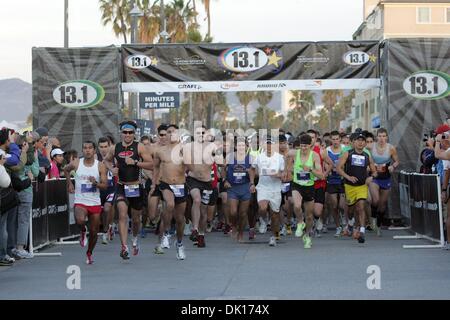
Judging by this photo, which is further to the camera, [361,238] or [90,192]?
[361,238]

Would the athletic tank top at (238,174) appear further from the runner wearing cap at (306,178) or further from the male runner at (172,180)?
the male runner at (172,180)

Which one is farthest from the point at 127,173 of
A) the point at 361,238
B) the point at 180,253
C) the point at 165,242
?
the point at 361,238

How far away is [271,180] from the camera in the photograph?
723 inches

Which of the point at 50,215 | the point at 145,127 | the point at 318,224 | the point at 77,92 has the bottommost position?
the point at 318,224

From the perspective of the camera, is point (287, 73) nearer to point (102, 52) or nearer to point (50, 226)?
point (102, 52)

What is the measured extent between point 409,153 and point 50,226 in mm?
8357

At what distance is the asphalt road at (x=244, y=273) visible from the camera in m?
11.2

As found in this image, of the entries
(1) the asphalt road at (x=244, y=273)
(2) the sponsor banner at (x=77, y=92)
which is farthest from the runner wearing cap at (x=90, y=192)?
(2) the sponsor banner at (x=77, y=92)

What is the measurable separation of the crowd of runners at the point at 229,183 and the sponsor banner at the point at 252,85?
128cm

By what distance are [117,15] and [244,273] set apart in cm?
4865

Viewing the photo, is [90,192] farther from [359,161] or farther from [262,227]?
[262,227]

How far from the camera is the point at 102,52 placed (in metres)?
22.9

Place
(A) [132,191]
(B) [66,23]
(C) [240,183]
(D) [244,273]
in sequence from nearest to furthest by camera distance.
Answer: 1. (D) [244,273]
2. (A) [132,191]
3. (C) [240,183]
4. (B) [66,23]
